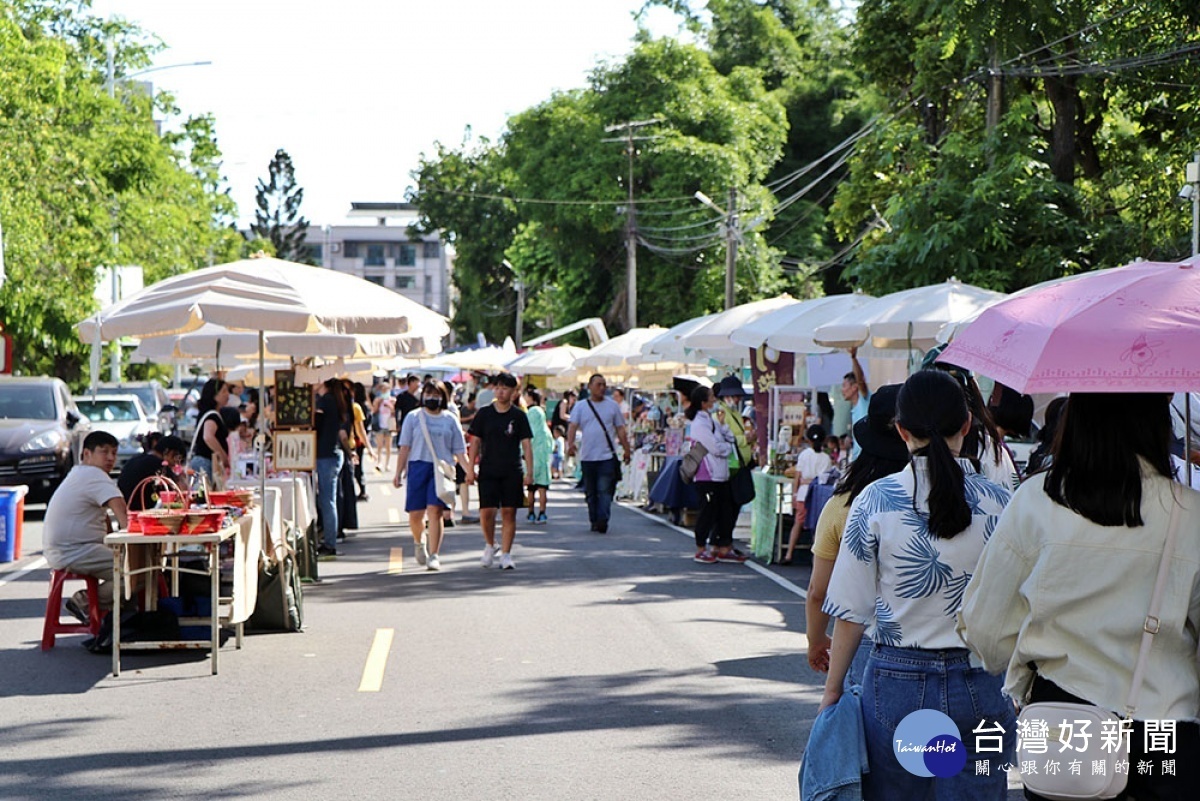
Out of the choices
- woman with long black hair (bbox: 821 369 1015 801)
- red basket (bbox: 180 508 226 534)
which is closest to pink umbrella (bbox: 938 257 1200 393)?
woman with long black hair (bbox: 821 369 1015 801)

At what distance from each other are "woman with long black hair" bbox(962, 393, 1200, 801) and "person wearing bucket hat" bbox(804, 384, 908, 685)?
1204mm

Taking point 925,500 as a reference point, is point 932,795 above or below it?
below

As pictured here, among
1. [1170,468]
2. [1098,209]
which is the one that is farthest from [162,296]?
[1098,209]

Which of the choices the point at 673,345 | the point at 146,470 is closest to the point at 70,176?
the point at 673,345

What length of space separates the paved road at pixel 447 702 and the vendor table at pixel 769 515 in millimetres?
2164

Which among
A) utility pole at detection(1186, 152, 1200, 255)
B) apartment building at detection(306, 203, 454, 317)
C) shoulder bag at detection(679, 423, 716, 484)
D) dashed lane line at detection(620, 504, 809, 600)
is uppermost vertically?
apartment building at detection(306, 203, 454, 317)

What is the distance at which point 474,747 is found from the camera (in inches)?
308

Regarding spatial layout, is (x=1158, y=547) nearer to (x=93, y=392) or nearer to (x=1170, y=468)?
(x=1170, y=468)

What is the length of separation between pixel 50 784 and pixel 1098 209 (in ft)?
66.9

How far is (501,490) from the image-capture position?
601 inches

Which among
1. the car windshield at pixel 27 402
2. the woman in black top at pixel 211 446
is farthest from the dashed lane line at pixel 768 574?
the car windshield at pixel 27 402

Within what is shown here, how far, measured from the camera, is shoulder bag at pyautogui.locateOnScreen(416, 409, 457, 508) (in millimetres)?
15297

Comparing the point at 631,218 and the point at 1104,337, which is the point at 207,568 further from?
the point at 631,218

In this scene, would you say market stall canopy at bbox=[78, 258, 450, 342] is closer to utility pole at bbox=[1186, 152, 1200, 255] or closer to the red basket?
the red basket
